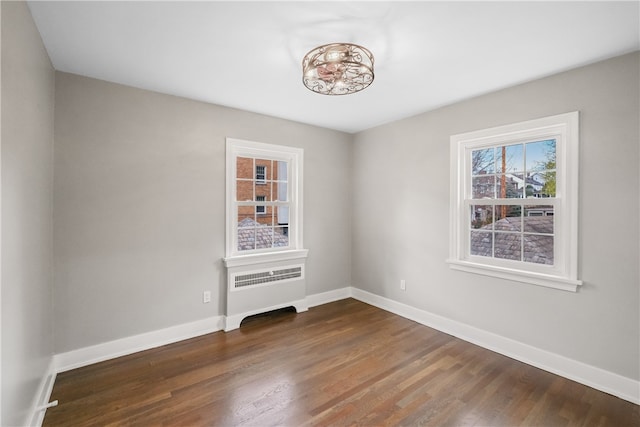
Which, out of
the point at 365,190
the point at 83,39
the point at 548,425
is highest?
the point at 83,39

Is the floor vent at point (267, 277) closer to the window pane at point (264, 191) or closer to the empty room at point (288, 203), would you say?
the empty room at point (288, 203)

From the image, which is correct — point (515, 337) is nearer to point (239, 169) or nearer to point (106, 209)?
point (239, 169)

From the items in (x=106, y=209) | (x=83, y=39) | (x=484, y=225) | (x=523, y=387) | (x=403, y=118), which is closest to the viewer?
(x=83, y=39)

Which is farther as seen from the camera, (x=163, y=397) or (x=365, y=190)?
(x=365, y=190)

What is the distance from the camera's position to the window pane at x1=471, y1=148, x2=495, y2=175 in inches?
117

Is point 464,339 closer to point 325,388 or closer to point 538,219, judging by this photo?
point 538,219

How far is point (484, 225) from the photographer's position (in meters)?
3.01

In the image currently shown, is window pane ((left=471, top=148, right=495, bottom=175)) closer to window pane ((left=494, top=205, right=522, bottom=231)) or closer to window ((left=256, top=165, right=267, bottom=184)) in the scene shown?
window pane ((left=494, top=205, right=522, bottom=231))

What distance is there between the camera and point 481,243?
303 cm

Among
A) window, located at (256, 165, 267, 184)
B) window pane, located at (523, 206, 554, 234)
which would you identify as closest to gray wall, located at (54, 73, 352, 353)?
window, located at (256, 165, 267, 184)

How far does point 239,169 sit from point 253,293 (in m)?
1.46

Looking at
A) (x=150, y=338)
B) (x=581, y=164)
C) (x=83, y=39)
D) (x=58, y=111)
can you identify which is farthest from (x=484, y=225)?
(x=58, y=111)

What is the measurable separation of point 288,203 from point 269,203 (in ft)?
0.89

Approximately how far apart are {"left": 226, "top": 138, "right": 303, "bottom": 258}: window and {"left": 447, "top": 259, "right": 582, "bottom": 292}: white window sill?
6.39 ft
